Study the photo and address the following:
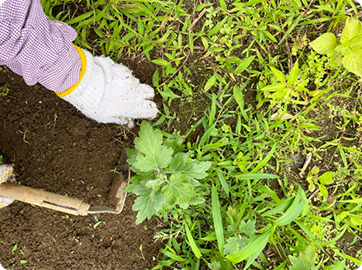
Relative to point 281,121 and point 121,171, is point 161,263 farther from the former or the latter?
point 281,121

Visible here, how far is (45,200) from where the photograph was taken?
135 cm

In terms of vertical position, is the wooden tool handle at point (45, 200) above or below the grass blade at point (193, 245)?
above

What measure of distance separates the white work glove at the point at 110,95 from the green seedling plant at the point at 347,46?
3.94 ft

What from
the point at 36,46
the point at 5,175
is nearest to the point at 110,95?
the point at 36,46

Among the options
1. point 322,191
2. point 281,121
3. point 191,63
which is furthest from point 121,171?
point 322,191

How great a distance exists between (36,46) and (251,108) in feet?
4.36

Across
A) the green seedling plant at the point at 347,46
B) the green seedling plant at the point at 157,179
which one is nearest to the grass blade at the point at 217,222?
the green seedling plant at the point at 157,179

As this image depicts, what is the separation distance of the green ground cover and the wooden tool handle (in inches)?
19.9

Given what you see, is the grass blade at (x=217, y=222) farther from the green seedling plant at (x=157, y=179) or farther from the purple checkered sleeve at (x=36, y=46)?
the purple checkered sleeve at (x=36, y=46)

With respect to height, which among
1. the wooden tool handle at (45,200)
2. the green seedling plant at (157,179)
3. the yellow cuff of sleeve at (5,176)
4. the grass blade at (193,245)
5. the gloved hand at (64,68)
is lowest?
the grass blade at (193,245)

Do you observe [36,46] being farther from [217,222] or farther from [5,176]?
[217,222]

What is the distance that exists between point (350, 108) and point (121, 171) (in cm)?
179

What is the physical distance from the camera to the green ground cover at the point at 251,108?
160cm

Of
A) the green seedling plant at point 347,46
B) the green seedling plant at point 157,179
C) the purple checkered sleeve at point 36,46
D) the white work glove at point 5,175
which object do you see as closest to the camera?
the purple checkered sleeve at point 36,46
